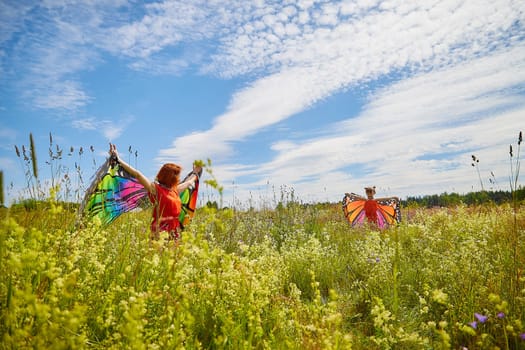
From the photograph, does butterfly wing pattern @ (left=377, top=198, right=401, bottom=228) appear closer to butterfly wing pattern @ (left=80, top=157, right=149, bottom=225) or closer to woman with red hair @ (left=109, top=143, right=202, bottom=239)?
woman with red hair @ (left=109, top=143, right=202, bottom=239)

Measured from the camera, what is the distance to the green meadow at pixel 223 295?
1.63 m

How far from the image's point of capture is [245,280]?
231 centimetres

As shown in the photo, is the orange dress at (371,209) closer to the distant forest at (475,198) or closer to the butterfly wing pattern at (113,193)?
the distant forest at (475,198)

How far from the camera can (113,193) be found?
5.34 m

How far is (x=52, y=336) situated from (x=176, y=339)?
53 cm

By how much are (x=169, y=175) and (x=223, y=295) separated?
3.18 metres

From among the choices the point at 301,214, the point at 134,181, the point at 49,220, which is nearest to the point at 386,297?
the point at 49,220

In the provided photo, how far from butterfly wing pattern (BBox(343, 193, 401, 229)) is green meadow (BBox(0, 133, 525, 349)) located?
4003 millimetres

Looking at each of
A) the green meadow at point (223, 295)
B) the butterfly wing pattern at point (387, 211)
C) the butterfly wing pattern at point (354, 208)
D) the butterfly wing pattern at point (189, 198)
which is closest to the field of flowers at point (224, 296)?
the green meadow at point (223, 295)

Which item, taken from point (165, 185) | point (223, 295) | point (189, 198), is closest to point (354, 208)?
point (189, 198)

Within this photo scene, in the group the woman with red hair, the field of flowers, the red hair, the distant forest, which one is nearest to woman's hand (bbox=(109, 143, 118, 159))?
the woman with red hair

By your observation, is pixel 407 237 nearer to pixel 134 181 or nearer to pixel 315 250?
pixel 315 250

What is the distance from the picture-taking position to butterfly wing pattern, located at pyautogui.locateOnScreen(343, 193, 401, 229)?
912 centimetres

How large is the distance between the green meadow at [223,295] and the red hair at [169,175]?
123cm
